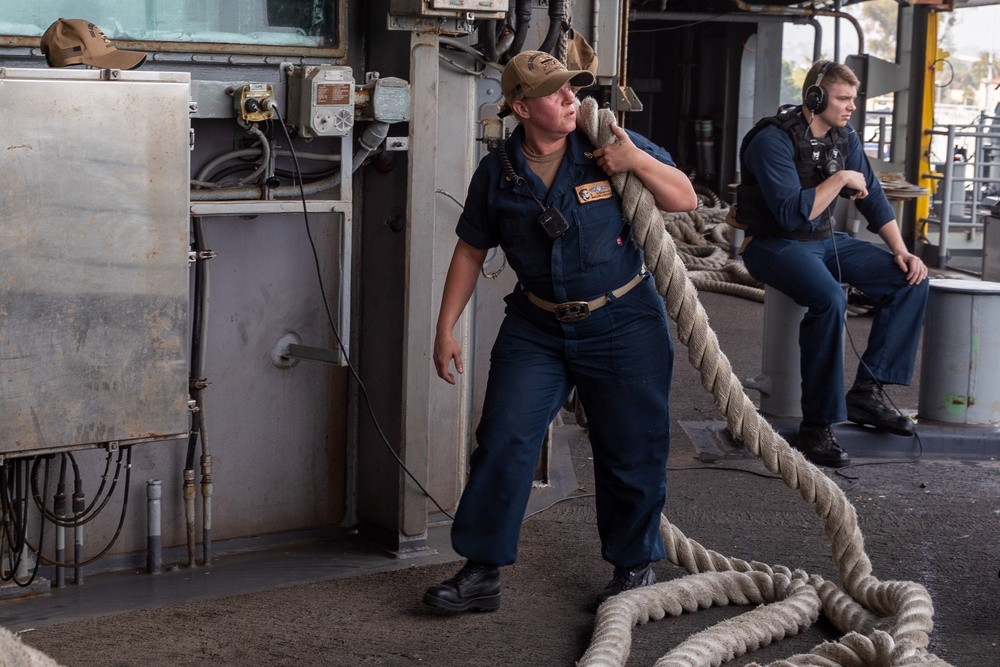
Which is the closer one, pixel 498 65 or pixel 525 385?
pixel 525 385

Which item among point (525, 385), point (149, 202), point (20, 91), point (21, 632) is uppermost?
point (20, 91)

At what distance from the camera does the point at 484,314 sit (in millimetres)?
5312

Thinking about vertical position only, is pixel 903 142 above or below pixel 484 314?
above

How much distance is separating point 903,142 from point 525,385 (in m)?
9.50

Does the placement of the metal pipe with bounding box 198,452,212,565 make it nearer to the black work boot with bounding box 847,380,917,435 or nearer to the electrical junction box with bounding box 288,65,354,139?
the electrical junction box with bounding box 288,65,354,139

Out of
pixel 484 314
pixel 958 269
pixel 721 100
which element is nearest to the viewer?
pixel 484 314

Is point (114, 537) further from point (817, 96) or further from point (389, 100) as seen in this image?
point (817, 96)

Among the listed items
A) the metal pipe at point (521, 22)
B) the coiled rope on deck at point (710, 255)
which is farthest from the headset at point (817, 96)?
the coiled rope on deck at point (710, 255)

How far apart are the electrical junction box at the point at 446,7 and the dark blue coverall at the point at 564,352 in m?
0.53

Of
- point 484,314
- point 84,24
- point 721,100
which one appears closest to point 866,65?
point 721,100

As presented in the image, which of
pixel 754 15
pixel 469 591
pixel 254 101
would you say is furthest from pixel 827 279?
pixel 754 15

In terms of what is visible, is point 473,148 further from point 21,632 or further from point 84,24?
point 21,632

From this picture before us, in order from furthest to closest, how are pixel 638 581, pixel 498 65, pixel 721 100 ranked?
1. pixel 721 100
2. pixel 498 65
3. pixel 638 581

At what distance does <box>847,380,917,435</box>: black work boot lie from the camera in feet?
19.8
